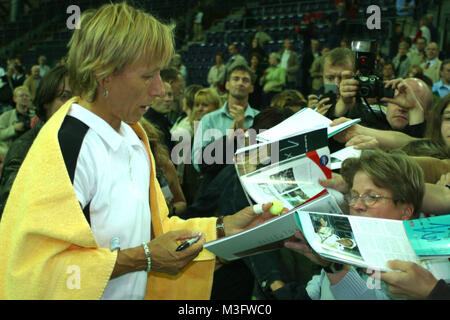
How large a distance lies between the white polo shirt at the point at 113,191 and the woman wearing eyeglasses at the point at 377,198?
0.46 meters

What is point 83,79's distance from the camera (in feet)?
3.99

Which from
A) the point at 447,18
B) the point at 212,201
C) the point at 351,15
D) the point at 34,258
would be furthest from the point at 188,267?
the point at 447,18

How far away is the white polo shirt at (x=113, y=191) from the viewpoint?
1.17 metres

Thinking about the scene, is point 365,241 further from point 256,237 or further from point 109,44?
point 109,44

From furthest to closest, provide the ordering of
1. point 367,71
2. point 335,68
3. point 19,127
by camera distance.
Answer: point 19,127
point 335,68
point 367,71

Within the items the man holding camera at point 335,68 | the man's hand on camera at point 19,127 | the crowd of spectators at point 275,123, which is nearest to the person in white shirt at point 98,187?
the crowd of spectators at point 275,123

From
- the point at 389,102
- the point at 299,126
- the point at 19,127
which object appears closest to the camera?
the point at 299,126

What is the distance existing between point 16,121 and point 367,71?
3.77 metres

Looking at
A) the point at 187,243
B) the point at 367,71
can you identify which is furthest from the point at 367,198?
the point at 367,71

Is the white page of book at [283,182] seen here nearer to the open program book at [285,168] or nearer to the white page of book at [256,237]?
the open program book at [285,168]

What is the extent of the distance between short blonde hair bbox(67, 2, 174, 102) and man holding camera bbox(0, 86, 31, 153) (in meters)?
3.44

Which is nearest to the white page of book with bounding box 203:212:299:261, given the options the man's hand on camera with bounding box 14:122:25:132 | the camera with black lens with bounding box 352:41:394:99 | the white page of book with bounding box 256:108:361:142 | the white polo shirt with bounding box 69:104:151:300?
the white polo shirt with bounding box 69:104:151:300

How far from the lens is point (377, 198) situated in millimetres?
1357
